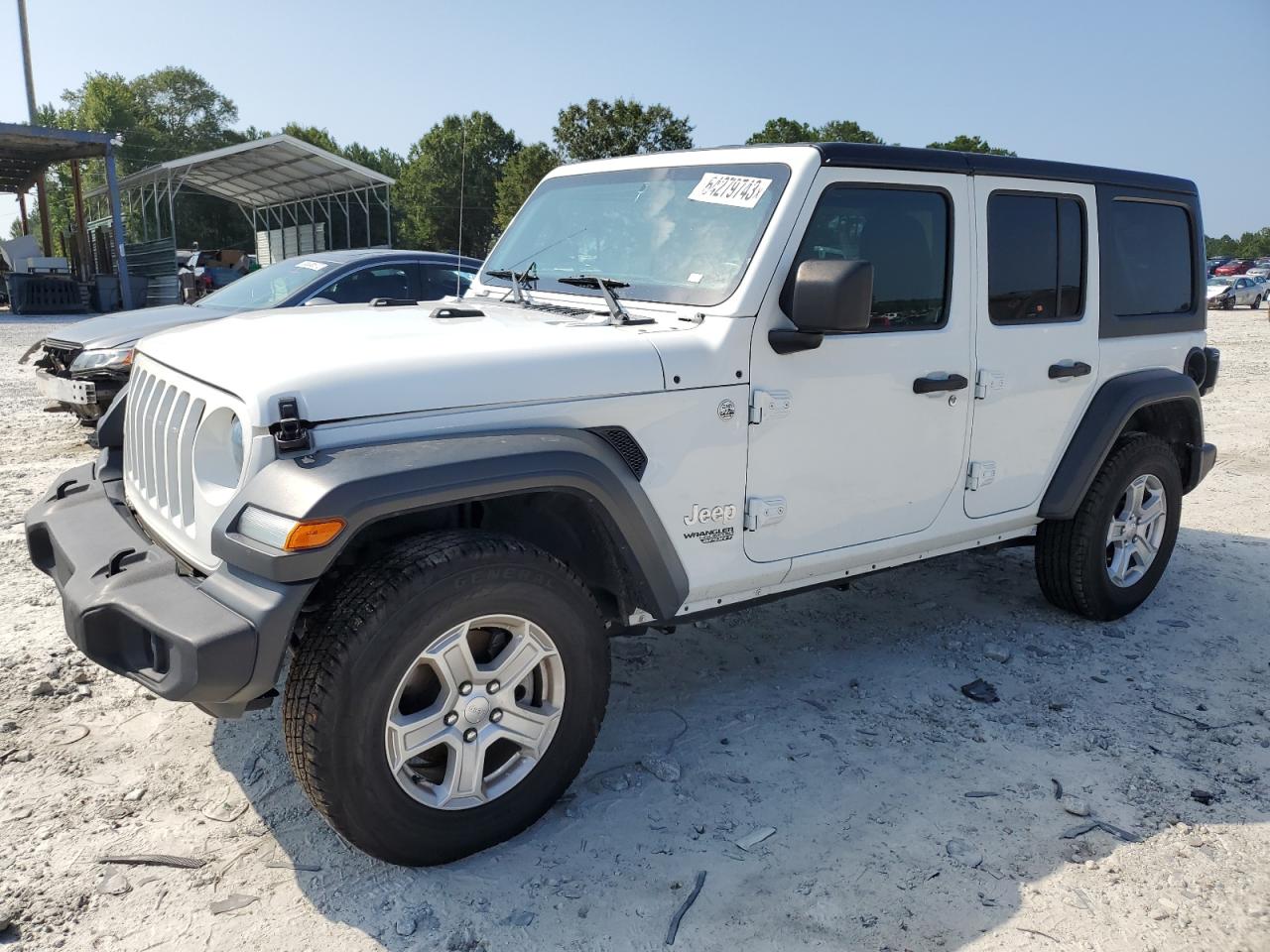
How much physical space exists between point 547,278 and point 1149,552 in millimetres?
3257

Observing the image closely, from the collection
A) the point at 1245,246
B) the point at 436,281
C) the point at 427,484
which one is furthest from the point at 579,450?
the point at 1245,246

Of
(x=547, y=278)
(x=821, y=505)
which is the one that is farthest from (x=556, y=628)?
(x=547, y=278)

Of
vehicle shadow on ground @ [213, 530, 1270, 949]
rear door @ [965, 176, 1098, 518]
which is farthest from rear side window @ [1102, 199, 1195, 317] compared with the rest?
vehicle shadow on ground @ [213, 530, 1270, 949]

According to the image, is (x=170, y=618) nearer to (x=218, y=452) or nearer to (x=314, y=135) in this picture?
(x=218, y=452)

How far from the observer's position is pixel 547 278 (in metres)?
3.68

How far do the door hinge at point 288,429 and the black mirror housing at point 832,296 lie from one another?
58.4 inches

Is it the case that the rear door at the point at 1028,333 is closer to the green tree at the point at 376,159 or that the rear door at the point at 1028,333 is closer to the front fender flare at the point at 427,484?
the front fender flare at the point at 427,484

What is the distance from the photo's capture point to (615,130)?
31.5 m

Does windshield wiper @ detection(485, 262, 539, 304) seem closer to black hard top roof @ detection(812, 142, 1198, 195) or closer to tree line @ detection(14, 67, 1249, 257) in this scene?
black hard top roof @ detection(812, 142, 1198, 195)

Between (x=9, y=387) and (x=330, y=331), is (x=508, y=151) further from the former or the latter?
(x=330, y=331)

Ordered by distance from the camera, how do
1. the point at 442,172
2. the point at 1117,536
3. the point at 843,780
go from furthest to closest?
the point at 442,172 < the point at 1117,536 < the point at 843,780

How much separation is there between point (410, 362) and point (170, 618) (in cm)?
87

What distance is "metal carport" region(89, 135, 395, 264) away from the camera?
26.5 meters

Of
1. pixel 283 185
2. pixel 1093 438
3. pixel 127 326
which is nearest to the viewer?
pixel 1093 438
